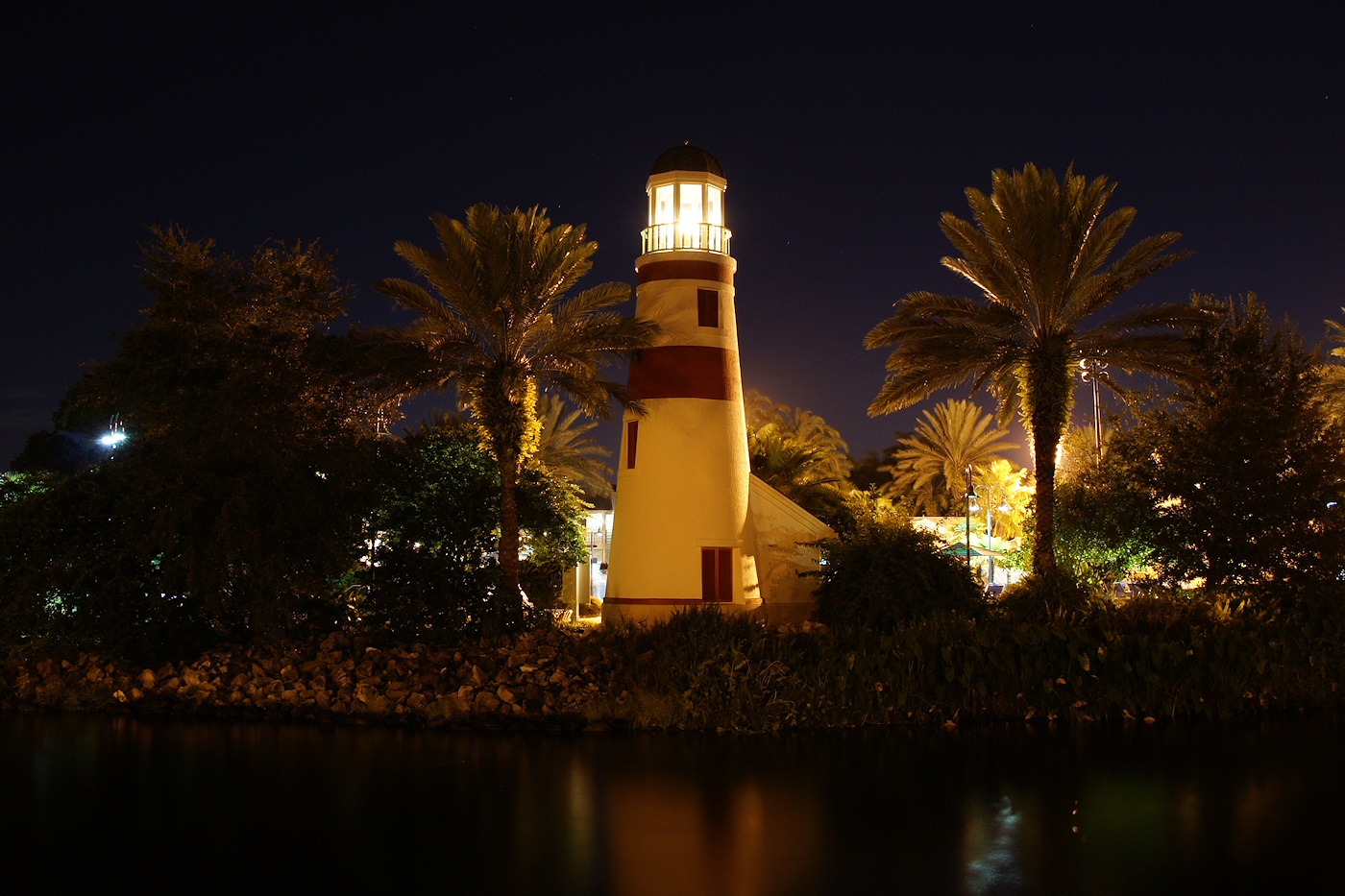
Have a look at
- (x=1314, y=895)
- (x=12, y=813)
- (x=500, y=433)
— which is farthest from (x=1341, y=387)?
(x=12, y=813)

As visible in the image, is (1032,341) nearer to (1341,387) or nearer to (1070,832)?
(1341,387)

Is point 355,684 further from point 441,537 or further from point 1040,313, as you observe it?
point 1040,313

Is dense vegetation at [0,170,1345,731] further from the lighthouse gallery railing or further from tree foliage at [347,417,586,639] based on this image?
the lighthouse gallery railing

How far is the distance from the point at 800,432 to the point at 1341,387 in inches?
767

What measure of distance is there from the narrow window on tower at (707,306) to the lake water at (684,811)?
417 inches

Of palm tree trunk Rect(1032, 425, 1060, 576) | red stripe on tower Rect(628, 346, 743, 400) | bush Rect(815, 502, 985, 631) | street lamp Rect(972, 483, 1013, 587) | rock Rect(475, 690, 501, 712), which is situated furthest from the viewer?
street lamp Rect(972, 483, 1013, 587)

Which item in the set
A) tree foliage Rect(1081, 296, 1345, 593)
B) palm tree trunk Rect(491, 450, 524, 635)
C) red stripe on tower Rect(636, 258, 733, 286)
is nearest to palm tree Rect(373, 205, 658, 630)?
palm tree trunk Rect(491, 450, 524, 635)

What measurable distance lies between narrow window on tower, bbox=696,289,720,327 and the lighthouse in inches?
0.8

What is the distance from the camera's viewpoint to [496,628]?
69.5 ft

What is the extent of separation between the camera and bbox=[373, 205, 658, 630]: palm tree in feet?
73.5

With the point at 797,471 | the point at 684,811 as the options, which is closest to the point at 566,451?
the point at 797,471

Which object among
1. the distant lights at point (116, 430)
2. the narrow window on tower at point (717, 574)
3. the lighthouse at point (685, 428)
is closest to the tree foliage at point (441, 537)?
the lighthouse at point (685, 428)

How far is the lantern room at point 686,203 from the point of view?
24.9 m

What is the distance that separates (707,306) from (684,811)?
14.3m
